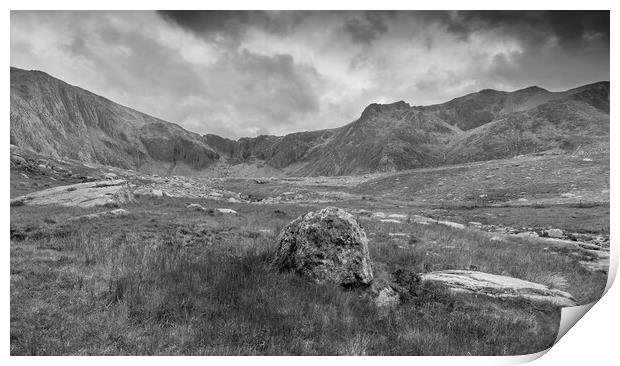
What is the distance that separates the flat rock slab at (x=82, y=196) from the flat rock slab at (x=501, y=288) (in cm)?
1851

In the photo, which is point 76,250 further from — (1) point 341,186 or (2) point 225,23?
(1) point 341,186

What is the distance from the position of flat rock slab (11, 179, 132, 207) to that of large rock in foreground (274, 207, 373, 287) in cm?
1592

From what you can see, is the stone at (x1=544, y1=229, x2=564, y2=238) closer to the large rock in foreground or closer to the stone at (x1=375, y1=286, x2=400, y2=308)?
the stone at (x1=375, y1=286, x2=400, y2=308)

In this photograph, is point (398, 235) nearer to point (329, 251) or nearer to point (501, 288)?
point (501, 288)

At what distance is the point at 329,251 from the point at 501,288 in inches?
162

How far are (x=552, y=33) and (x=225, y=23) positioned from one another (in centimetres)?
852

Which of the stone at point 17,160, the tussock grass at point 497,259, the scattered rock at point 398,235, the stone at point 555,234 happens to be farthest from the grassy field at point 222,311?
the stone at point 17,160

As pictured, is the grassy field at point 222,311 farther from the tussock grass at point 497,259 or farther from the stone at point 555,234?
the stone at point 555,234

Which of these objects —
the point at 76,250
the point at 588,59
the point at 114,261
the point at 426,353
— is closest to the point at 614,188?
the point at 588,59

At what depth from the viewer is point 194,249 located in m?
10.4

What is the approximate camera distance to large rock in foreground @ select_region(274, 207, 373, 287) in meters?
7.39

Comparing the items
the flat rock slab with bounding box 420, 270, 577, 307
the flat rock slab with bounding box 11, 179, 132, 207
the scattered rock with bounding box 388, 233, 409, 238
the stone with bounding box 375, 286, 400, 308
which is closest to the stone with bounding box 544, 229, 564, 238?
the scattered rock with bounding box 388, 233, 409, 238

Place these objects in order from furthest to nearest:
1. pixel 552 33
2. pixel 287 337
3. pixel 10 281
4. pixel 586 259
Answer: pixel 586 259
pixel 552 33
pixel 10 281
pixel 287 337

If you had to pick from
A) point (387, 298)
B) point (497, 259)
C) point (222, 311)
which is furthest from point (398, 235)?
point (222, 311)
